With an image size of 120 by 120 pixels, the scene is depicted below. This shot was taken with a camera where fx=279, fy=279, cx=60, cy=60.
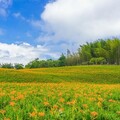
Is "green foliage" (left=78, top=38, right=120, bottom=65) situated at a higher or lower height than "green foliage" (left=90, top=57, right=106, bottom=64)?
higher

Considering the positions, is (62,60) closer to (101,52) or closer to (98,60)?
(101,52)

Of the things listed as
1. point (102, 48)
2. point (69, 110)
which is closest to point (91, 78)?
point (69, 110)

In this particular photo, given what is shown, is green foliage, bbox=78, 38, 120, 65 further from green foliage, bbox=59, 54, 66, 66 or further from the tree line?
green foliage, bbox=59, 54, 66, 66

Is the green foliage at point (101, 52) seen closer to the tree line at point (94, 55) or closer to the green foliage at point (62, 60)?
the tree line at point (94, 55)

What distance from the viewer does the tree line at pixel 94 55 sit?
101m

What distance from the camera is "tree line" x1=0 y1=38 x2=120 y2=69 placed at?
10094 cm

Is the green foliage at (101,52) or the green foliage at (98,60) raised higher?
the green foliage at (101,52)

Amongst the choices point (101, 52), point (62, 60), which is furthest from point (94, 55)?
point (62, 60)

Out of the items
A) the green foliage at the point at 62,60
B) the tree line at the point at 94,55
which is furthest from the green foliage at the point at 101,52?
the green foliage at the point at 62,60

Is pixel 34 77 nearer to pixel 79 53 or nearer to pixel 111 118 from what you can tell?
pixel 111 118

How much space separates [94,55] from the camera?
111 meters

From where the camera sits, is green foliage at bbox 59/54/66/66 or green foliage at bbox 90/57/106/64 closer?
green foliage at bbox 90/57/106/64

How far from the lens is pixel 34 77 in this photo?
34.3m

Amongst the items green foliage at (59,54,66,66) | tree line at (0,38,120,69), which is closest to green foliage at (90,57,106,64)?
tree line at (0,38,120,69)
